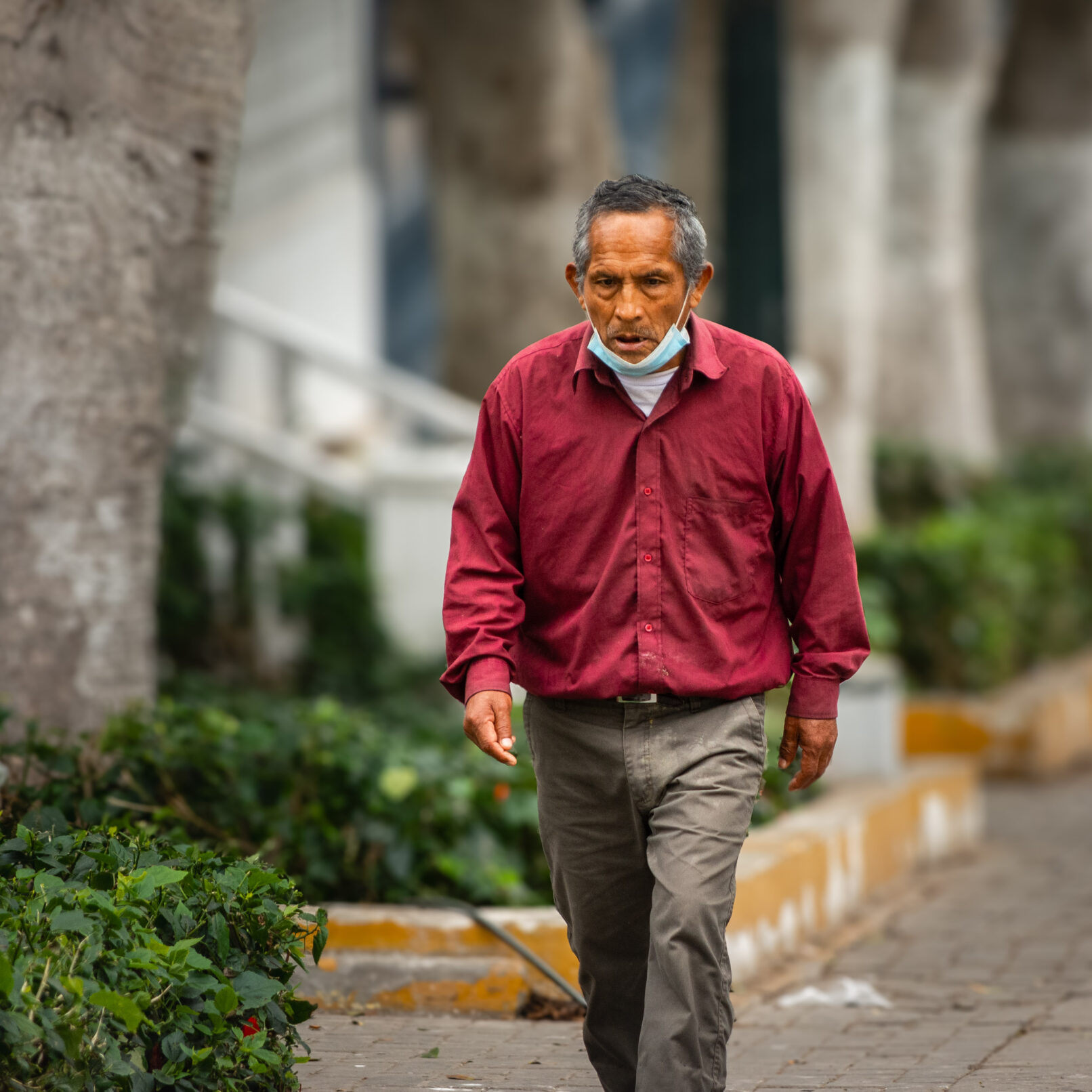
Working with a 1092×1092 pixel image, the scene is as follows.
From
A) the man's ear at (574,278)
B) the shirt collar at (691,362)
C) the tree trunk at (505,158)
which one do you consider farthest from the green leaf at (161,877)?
the tree trunk at (505,158)

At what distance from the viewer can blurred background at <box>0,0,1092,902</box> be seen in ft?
18.5

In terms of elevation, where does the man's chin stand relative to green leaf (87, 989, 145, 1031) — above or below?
above

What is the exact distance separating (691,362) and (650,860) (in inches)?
38.8

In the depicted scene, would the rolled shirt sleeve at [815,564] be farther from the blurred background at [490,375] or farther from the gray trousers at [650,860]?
the blurred background at [490,375]

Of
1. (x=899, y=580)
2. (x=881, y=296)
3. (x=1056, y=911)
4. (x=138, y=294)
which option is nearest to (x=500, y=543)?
(x=138, y=294)

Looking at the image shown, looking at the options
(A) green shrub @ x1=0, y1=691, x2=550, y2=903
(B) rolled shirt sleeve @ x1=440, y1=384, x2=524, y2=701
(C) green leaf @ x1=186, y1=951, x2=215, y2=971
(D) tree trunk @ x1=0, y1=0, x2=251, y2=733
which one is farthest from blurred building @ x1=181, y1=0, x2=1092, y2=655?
A: (C) green leaf @ x1=186, y1=951, x2=215, y2=971

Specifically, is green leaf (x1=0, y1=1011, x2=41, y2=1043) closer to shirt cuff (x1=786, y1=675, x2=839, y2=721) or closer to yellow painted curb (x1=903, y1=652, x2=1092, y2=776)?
shirt cuff (x1=786, y1=675, x2=839, y2=721)

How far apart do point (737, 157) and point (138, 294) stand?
11.1 metres

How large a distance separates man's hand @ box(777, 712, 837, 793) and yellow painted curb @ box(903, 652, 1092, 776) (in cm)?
724

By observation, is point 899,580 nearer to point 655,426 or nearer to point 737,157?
point 737,157

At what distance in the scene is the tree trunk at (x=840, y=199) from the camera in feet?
40.9

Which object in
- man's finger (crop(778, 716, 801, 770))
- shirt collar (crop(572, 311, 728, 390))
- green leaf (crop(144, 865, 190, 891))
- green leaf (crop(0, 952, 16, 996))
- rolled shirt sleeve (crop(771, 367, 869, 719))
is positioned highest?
shirt collar (crop(572, 311, 728, 390))

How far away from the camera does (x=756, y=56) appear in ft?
52.3

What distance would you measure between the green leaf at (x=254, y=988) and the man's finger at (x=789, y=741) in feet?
3.60
